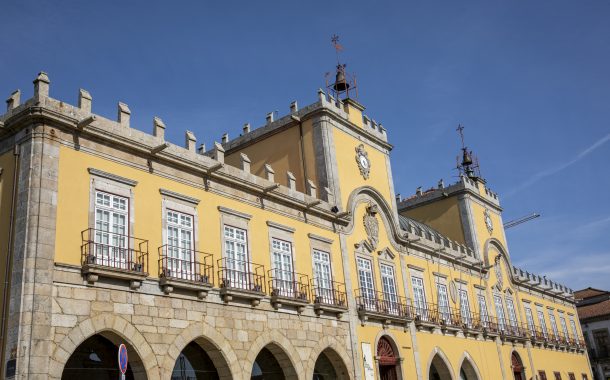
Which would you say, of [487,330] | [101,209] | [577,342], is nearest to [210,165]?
[101,209]

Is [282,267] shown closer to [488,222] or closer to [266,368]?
[266,368]

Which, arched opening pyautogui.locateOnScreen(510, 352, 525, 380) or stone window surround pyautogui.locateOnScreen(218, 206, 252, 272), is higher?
stone window surround pyautogui.locateOnScreen(218, 206, 252, 272)

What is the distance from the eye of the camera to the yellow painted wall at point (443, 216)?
39875mm

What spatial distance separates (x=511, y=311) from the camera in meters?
40.3

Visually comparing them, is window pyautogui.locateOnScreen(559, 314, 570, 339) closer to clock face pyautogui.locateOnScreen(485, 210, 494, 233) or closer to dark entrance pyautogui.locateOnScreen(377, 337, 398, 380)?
clock face pyautogui.locateOnScreen(485, 210, 494, 233)

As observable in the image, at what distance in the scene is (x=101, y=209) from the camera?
16.5 metres

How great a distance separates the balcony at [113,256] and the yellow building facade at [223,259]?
0.12ft

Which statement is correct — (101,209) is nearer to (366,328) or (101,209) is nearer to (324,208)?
(324,208)

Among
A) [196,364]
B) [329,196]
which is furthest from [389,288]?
[196,364]

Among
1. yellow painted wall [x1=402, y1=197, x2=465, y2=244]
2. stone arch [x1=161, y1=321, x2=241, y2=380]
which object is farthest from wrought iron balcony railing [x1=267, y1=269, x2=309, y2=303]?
yellow painted wall [x1=402, y1=197, x2=465, y2=244]

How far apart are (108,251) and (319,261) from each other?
9.43 metres

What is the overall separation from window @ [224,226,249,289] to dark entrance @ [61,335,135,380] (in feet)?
13.0

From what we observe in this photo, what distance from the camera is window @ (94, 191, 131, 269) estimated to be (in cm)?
1608

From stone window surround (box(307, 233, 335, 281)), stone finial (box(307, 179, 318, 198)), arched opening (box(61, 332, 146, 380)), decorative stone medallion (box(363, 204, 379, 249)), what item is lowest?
arched opening (box(61, 332, 146, 380))
